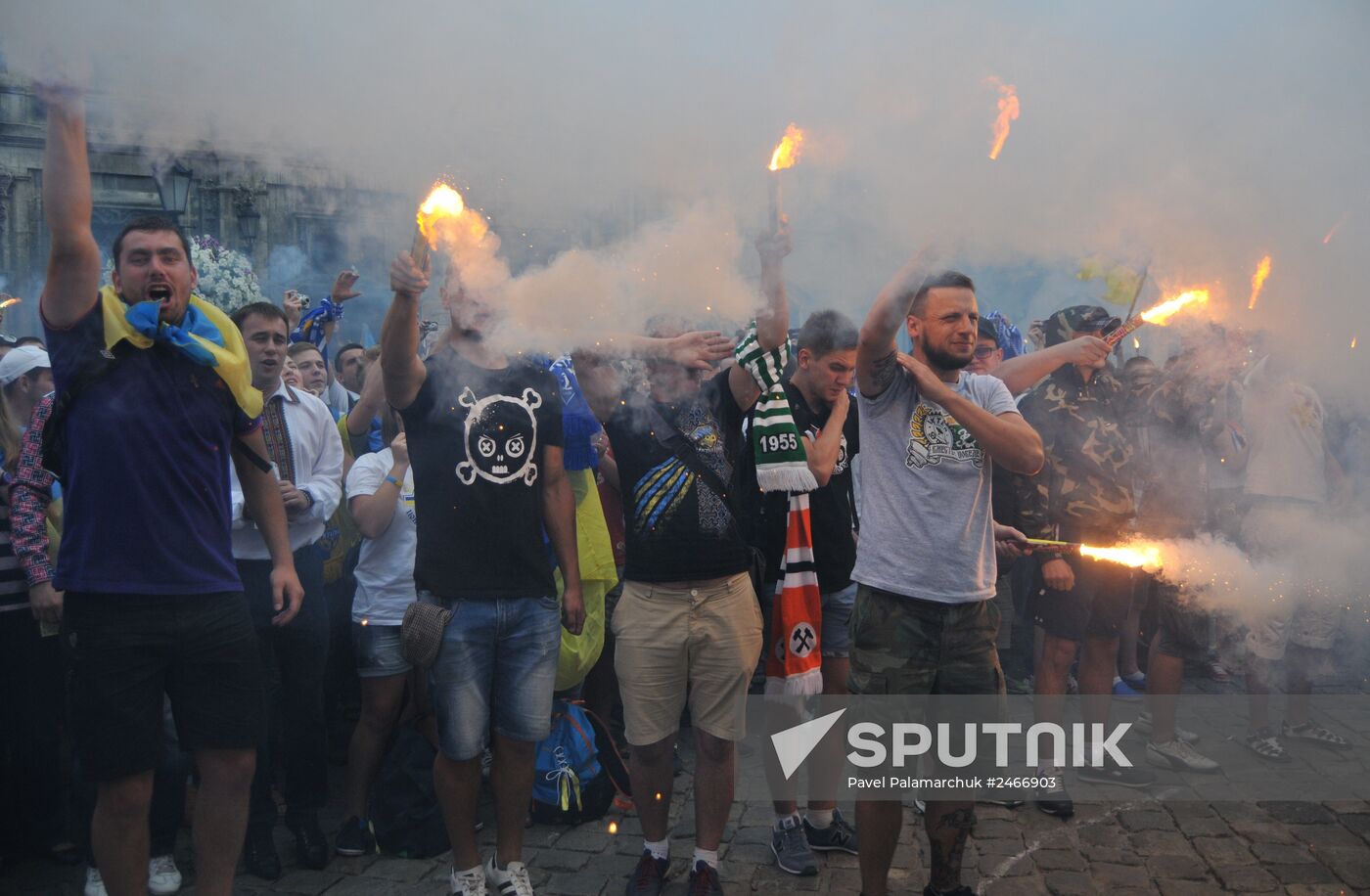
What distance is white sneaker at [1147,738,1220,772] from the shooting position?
505cm

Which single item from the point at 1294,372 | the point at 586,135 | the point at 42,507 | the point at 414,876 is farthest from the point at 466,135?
the point at 1294,372

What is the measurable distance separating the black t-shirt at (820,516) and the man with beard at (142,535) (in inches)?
84.9

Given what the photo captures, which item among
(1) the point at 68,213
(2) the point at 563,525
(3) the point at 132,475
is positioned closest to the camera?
(1) the point at 68,213

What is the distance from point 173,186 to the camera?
10.8 ft

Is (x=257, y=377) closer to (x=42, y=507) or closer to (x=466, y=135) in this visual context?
(x=42, y=507)

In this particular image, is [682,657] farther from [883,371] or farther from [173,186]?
[173,186]

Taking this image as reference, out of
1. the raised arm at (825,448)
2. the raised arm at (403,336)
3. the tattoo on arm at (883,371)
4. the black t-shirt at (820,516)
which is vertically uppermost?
the raised arm at (403,336)

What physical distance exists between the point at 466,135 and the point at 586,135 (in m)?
0.41

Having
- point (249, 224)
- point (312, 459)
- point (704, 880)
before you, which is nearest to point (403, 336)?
point (249, 224)

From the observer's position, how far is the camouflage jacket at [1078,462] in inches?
192

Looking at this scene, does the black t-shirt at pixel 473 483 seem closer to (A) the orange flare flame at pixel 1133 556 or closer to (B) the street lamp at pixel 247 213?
(B) the street lamp at pixel 247 213

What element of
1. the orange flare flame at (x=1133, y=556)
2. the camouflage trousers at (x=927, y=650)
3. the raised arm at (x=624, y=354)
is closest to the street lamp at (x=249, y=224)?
the raised arm at (x=624, y=354)
